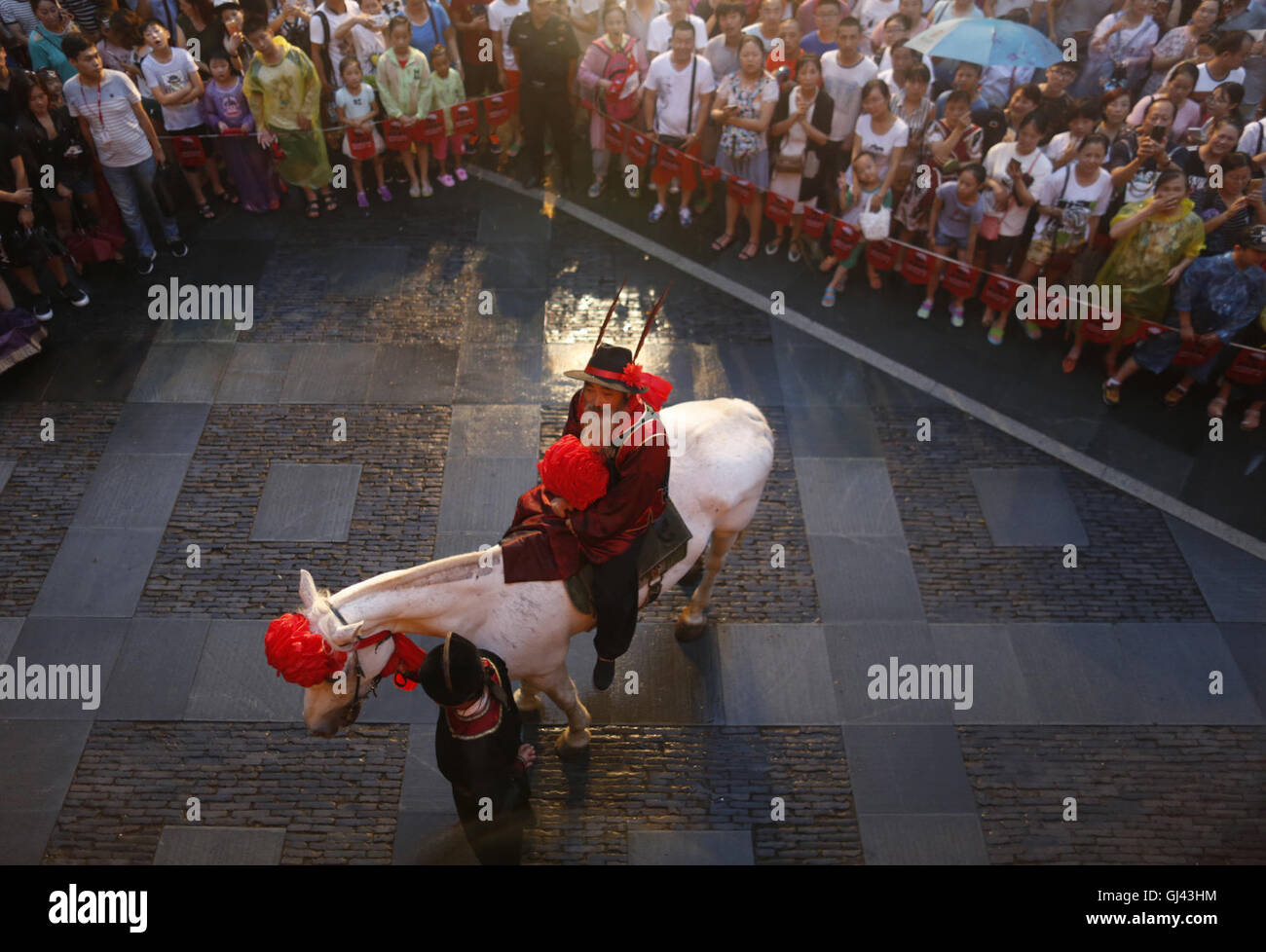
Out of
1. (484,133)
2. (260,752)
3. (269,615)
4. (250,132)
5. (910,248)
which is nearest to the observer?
(260,752)

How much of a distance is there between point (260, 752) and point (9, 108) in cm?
692

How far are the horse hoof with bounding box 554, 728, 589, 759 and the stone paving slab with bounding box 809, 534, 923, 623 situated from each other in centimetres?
216

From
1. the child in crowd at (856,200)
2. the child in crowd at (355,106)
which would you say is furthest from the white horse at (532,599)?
the child in crowd at (355,106)

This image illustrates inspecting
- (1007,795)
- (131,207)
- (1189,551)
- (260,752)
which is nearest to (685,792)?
(1007,795)

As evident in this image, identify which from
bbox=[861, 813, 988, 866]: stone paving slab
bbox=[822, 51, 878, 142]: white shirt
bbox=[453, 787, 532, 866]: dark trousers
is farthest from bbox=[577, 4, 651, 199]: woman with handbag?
bbox=[861, 813, 988, 866]: stone paving slab

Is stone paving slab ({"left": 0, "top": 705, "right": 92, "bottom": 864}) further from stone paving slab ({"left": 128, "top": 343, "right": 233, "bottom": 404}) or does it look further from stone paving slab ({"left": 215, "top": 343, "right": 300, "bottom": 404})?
stone paving slab ({"left": 215, "top": 343, "right": 300, "bottom": 404})

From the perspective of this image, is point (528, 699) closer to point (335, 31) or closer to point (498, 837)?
point (498, 837)

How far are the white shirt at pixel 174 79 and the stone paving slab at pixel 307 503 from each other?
4690mm

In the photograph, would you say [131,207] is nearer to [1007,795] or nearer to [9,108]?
[9,108]

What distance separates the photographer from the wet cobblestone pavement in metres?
6.17

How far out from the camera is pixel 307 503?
792 cm

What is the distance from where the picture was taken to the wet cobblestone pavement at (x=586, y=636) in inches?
243

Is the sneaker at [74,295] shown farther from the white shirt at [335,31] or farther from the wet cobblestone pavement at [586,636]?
the white shirt at [335,31]

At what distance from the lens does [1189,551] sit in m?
7.84
